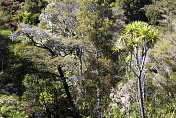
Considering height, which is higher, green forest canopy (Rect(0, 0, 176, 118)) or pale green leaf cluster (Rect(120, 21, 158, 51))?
pale green leaf cluster (Rect(120, 21, 158, 51))

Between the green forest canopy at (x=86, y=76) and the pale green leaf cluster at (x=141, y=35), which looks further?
the green forest canopy at (x=86, y=76)

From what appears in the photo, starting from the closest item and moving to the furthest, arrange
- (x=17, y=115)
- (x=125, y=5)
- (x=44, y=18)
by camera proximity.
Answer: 1. (x=17, y=115)
2. (x=44, y=18)
3. (x=125, y=5)

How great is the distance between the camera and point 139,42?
3.83 meters

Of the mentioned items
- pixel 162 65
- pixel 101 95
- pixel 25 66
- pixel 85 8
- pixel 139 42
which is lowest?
pixel 101 95

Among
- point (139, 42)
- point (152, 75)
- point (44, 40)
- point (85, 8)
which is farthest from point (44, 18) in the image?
point (139, 42)

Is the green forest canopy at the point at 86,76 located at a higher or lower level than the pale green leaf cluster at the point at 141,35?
lower

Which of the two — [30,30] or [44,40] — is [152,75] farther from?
[30,30]

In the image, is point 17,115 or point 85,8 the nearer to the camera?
point 17,115

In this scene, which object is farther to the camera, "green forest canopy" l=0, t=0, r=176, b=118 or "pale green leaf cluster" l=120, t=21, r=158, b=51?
"green forest canopy" l=0, t=0, r=176, b=118

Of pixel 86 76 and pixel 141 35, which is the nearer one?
pixel 141 35

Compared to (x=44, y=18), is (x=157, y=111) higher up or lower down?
lower down

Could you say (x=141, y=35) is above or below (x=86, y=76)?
above

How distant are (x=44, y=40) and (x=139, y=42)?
478 cm

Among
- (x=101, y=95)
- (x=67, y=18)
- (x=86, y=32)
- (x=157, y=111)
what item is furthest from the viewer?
(x=67, y=18)
